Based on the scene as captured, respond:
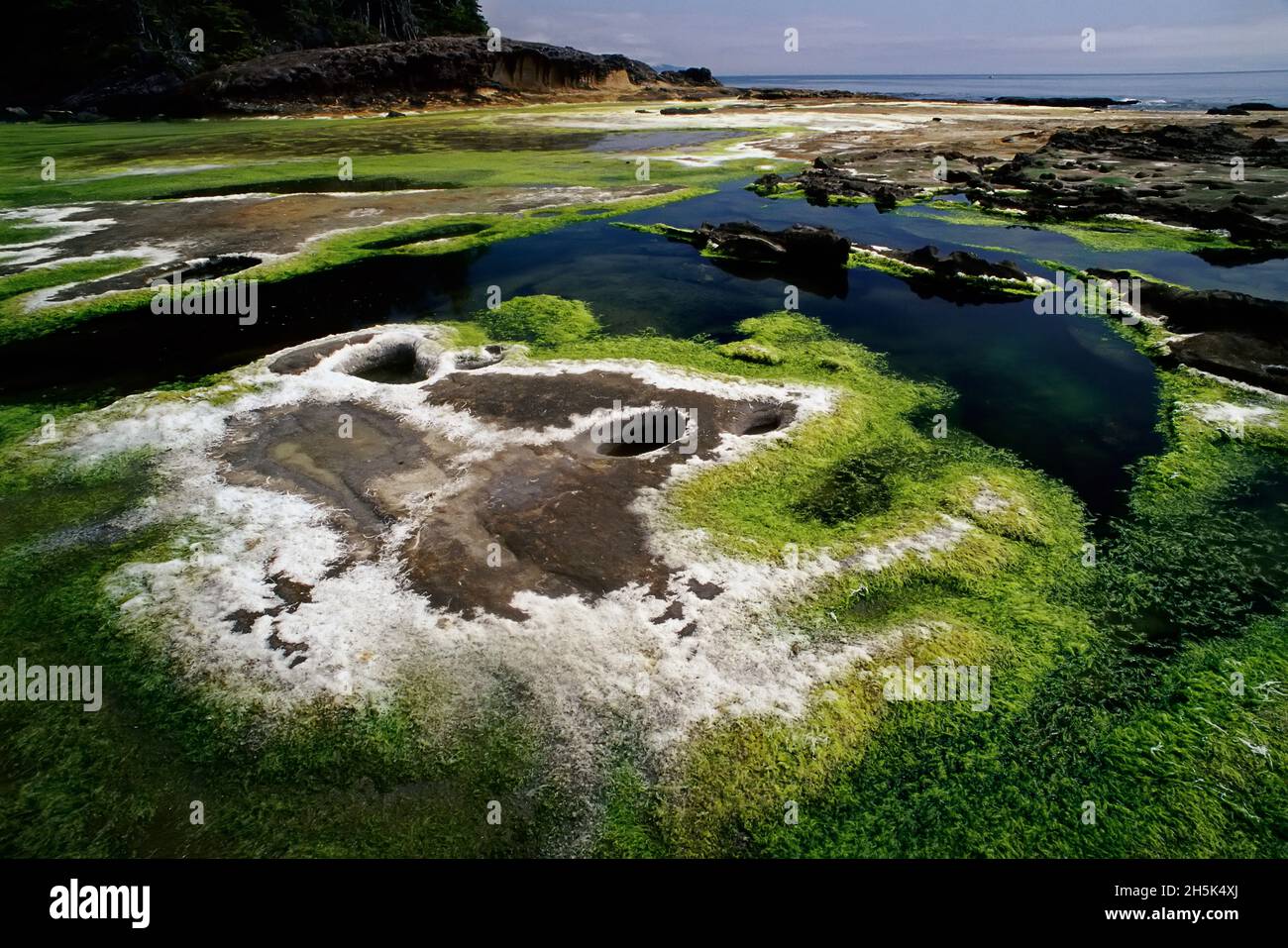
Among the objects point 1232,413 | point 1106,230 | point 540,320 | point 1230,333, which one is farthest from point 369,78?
point 1232,413

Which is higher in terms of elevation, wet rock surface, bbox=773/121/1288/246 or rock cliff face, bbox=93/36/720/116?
rock cliff face, bbox=93/36/720/116

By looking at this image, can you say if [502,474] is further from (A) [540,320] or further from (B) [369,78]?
(B) [369,78]

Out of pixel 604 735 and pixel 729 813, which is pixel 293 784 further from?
pixel 729 813

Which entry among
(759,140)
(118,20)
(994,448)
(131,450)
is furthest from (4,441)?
→ (118,20)

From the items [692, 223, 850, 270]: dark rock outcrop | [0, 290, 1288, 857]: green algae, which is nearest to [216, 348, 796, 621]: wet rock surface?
[0, 290, 1288, 857]: green algae

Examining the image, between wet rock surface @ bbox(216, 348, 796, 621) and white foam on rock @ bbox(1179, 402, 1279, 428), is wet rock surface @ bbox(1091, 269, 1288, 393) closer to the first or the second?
white foam on rock @ bbox(1179, 402, 1279, 428)

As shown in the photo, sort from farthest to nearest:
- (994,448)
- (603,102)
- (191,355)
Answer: (603,102)
(191,355)
(994,448)
